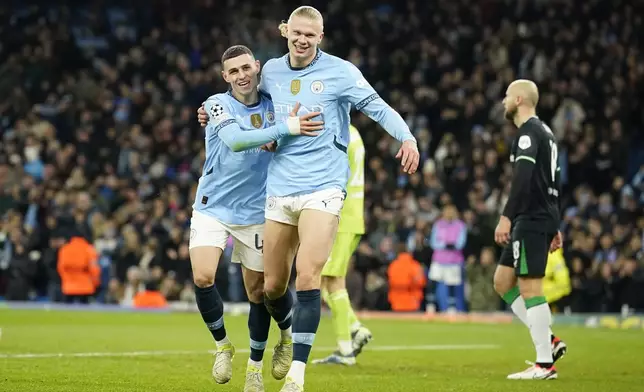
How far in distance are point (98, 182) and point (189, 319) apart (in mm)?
7329

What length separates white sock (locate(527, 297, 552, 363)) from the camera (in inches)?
430

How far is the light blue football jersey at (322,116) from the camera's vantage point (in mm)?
8648

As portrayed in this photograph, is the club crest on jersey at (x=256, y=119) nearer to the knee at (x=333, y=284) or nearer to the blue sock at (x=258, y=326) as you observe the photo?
the blue sock at (x=258, y=326)

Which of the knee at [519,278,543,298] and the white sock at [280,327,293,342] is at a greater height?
the knee at [519,278,543,298]

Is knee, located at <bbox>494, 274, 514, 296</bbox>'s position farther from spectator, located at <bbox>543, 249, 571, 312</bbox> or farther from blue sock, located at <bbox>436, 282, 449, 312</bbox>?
blue sock, located at <bbox>436, 282, 449, 312</bbox>

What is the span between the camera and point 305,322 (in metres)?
8.42

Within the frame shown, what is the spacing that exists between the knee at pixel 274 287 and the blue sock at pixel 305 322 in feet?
1.35

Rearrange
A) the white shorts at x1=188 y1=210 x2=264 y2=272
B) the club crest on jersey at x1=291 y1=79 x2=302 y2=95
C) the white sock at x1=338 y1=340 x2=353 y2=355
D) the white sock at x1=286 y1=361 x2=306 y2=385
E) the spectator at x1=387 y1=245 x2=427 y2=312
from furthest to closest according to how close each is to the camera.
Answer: the spectator at x1=387 y1=245 x2=427 y2=312
the white sock at x1=338 y1=340 x2=353 y2=355
the white shorts at x1=188 y1=210 x2=264 y2=272
the club crest on jersey at x1=291 y1=79 x2=302 y2=95
the white sock at x1=286 y1=361 x2=306 y2=385

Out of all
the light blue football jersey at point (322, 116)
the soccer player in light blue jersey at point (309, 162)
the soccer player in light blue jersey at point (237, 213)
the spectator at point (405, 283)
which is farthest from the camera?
the spectator at point (405, 283)

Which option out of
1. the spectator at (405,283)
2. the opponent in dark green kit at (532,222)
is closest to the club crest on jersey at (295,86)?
the opponent in dark green kit at (532,222)

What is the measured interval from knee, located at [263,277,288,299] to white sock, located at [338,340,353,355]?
9.76 ft

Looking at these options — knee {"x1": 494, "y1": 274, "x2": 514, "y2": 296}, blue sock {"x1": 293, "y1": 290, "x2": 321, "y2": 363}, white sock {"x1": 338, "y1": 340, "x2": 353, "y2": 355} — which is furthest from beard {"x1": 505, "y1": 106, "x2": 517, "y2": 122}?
blue sock {"x1": 293, "y1": 290, "x2": 321, "y2": 363}

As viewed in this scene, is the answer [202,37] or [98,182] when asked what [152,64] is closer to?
[202,37]

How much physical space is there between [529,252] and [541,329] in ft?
2.34
